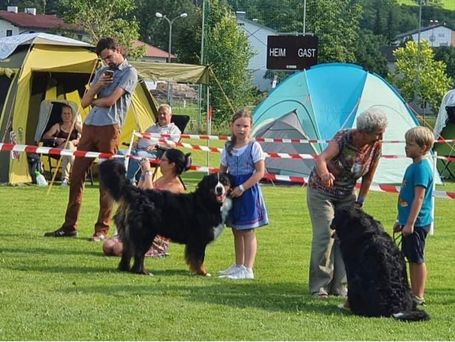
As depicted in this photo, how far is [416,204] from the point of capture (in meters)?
6.73

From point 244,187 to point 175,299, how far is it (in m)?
1.46

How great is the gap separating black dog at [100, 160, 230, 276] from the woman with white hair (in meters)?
1.04

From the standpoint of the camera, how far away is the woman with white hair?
6.85 metres

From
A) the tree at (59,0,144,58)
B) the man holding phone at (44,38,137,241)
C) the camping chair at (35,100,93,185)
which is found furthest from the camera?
the tree at (59,0,144,58)

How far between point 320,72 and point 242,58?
30.8 metres

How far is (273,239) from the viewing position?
10531 mm

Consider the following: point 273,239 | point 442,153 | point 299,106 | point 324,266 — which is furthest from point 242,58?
point 324,266

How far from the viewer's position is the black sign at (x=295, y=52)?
22000 mm

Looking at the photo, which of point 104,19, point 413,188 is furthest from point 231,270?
point 104,19

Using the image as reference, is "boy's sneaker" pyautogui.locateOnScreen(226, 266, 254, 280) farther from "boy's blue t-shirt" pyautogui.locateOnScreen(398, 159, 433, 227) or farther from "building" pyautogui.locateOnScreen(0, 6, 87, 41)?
"building" pyautogui.locateOnScreen(0, 6, 87, 41)

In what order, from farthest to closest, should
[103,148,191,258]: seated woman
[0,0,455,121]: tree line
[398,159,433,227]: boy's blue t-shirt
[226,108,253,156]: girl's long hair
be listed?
[0,0,455,121]: tree line → [103,148,191,258]: seated woman → [226,108,253,156]: girl's long hair → [398,159,433,227]: boy's blue t-shirt

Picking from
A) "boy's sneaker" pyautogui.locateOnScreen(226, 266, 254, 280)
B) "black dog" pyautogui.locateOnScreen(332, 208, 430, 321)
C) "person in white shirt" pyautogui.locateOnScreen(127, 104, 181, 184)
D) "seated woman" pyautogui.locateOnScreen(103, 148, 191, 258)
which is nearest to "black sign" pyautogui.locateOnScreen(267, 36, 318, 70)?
"person in white shirt" pyautogui.locateOnScreen(127, 104, 181, 184)

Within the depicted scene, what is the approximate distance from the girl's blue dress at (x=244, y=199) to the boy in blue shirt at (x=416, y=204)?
4.65ft

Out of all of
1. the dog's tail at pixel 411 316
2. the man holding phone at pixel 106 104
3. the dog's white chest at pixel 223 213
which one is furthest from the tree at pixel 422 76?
the dog's tail at pixel 411 316
